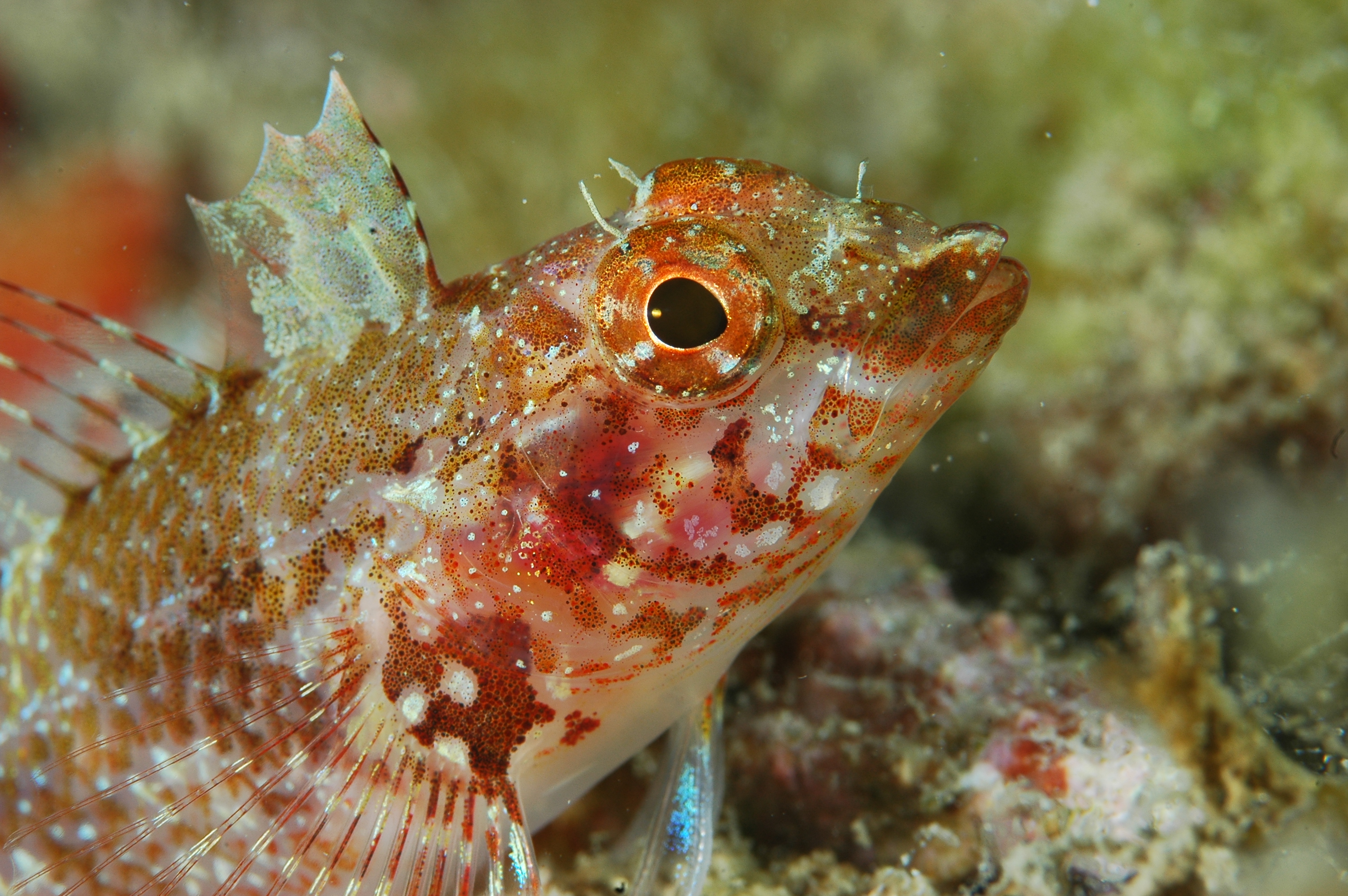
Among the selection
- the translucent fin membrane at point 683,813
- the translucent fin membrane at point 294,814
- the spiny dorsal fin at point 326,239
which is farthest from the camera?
the translucent fin membrane at point 683,813

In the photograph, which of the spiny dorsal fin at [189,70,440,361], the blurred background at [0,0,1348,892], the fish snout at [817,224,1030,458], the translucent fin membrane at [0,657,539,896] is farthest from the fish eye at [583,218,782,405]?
the blurred background at [0,0,1348,892]

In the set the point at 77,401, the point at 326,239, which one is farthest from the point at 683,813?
the point at 77,401

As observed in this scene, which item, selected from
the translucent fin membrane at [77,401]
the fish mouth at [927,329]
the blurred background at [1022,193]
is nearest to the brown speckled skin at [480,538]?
the fish mouth at [927,329]

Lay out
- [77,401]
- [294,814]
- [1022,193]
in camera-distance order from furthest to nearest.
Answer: [1022,193]
[77,401]
[294,814]

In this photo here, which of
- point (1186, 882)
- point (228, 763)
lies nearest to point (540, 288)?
point (228, 763)

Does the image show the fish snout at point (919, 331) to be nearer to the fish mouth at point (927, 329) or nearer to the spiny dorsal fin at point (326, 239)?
the fish mouth at point (927, 329)

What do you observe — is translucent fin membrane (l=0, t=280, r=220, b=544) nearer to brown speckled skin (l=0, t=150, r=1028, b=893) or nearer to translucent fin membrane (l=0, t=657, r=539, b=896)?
brown speckled skin (l=0, t=150, r=1028, b=893)

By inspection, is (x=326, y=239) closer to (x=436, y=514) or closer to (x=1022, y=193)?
(x=436, y=514)

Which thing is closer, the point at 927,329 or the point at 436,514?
the point at 927,329
